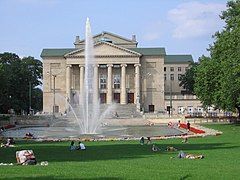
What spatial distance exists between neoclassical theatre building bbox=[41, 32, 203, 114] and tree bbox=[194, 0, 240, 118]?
4272 cm

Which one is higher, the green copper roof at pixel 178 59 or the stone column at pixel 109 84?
the green copper roof at pixel 178 59

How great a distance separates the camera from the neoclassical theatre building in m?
114

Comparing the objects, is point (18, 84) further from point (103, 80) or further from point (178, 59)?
point (178, 59)

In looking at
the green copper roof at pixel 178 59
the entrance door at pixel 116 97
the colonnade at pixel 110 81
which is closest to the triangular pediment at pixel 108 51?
the colonnade at pixel 110 81

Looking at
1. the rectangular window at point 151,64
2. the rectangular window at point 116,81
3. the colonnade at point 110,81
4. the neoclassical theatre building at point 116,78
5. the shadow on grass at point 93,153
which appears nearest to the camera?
the shadow on grass at point 93,153

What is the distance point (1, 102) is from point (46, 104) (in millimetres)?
25022

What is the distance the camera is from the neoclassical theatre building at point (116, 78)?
374ft

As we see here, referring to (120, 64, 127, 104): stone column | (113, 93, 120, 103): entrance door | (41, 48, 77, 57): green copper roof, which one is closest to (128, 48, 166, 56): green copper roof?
(120, 64, 127, 104): stone column

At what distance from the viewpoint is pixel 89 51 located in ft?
164

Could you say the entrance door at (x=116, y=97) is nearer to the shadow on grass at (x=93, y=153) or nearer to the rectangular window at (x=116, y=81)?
the rectangular window at (x=116, y=81)

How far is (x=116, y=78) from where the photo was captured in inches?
4577

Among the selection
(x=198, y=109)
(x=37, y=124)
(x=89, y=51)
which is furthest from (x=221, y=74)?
(x=198, y=109)

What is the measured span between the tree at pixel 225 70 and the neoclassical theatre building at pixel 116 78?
42.7 m

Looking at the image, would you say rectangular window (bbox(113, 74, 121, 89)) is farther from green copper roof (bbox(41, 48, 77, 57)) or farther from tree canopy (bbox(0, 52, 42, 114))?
tree canopy (bbox(0, 52, 42, 114))
